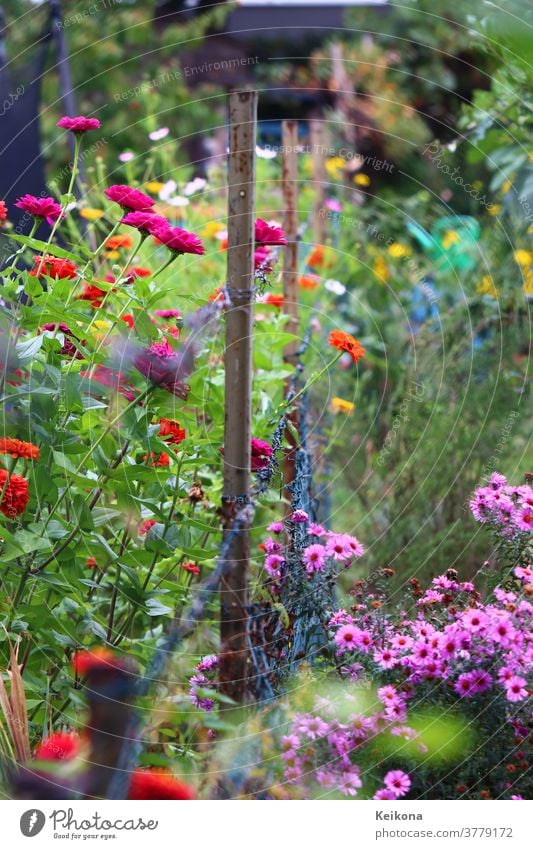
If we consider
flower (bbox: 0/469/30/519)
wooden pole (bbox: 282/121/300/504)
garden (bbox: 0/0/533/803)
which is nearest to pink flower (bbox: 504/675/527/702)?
garden (bbox: 0/0/533/803)

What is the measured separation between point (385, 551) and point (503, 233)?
4.98 feet

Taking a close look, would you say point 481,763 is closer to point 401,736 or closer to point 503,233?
point 401,736

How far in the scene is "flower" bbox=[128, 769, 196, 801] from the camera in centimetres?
195

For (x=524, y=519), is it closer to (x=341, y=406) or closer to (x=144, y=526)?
(x=144, y=526)

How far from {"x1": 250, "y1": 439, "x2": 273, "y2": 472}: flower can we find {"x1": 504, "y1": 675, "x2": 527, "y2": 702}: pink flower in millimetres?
698

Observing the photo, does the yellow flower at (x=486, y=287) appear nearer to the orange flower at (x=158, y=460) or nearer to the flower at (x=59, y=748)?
the orange flower at (x=158, y=460)

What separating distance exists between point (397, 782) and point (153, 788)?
47cm

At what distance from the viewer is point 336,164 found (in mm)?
6469

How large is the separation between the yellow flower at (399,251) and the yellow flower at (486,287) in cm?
135

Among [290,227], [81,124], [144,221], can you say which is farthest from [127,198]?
[290,227]

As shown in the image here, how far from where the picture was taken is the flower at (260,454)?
2.27 m

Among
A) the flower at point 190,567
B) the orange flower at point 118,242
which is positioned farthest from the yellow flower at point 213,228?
the flower at point 190,567

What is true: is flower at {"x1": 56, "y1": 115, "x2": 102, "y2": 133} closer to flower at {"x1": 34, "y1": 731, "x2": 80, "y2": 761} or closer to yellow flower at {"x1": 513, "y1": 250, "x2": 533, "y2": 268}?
flower at {"x1": 34, "y1": 731, "x2": 80, "y2": 761}
